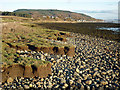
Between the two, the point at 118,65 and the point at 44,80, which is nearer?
the point at 44,80

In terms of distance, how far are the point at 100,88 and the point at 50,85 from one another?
3.22 metres

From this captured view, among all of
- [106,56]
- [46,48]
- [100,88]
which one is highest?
[46,48]

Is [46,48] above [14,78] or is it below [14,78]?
above

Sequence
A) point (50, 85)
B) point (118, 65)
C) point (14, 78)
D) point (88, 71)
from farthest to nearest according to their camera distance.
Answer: point (118, 65) < point (88, 71) < point (14, 78) < point (50, 85)

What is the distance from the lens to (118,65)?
37.9 ft

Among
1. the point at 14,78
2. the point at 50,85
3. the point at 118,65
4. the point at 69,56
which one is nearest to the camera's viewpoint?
the point at 50,85

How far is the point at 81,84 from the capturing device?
8.35 meters

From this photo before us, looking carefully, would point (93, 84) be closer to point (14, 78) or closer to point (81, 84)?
point (81, 84)

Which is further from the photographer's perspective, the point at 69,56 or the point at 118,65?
the point at 69,56

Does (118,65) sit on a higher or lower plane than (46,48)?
lower

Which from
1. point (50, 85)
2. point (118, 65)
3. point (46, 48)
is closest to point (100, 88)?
point (50, 85)

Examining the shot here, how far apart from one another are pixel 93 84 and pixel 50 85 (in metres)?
2.85

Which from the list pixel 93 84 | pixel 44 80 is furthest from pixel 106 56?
pixel 44 80

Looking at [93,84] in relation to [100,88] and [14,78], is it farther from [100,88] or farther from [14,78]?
[14,78]
